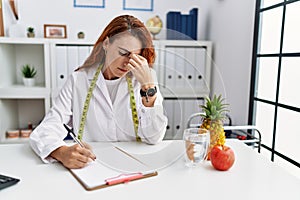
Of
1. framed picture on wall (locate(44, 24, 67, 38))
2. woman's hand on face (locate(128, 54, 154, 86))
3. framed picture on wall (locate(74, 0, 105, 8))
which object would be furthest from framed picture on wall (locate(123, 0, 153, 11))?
woman's hand on face (locate(128, 54, 154, 86))

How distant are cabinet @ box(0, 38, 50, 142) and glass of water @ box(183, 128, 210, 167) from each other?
4.96 feet

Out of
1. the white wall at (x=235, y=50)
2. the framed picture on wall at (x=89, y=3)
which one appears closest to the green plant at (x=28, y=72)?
the framed picture on wall at (x=89, y=3)

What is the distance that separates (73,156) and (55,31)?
1.61 meters

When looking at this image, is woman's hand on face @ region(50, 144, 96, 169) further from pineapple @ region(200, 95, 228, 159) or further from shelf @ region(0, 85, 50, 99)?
shelf @ region(0, 85, 50, 99)

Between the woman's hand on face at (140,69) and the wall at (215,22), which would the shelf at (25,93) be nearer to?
the wall at (215,22)

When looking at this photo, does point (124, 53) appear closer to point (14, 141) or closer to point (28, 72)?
point (28, 72)

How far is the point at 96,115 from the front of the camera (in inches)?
36.2

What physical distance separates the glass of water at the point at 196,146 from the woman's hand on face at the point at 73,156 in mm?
304

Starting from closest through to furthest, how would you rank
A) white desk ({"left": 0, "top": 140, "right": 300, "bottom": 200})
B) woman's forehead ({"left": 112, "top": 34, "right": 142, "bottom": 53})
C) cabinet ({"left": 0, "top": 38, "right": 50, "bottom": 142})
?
white desk ({"left": 0, "top": 140, "right": 300, "bottom": 200}) → woman's forehead ({"left": 112, "top": 34, "right": 142, "bottom": 53}) → cabinet ({"left": 0, "top": 38, "right": 50, "bottom": 142})

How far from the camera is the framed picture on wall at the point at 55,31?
7.01 feet

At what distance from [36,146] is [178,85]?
1.75 feet

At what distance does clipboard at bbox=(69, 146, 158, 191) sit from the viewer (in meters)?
0.71

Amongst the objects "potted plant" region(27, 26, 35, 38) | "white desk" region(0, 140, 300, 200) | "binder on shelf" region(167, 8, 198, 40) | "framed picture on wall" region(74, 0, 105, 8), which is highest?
"framed picture on wall" region(74, 0, 105, 8)

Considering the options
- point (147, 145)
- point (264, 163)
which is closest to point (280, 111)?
point (264, 163)
